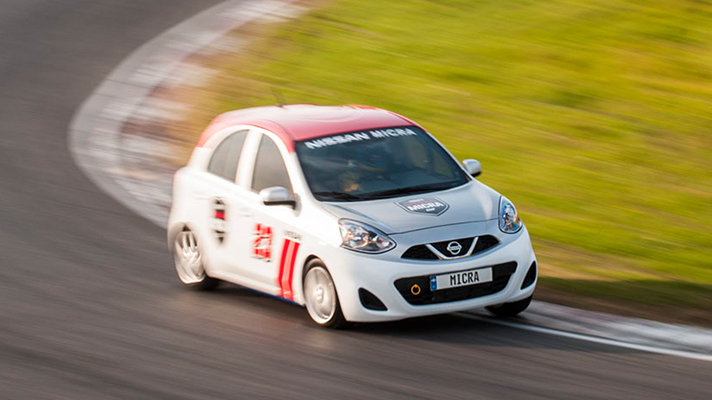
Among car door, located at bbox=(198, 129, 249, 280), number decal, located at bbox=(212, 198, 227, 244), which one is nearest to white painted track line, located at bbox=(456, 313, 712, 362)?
car door, located at bbox=(198, 129, 249, 280)

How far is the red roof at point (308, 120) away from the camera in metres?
9.64

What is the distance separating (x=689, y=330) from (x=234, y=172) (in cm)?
402

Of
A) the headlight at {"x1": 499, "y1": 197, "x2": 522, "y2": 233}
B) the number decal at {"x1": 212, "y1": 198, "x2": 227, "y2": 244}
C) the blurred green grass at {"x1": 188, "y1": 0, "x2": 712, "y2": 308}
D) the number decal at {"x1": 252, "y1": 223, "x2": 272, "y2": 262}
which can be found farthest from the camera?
the blurred green grass at {"x1": 188, "y1": 0, "x2": 712, "y2": 308}

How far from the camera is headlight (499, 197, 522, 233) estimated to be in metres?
8.88

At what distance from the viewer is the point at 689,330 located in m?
8.72

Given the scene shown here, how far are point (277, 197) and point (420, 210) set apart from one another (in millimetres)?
1147

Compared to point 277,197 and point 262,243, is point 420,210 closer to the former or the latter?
point 277,197

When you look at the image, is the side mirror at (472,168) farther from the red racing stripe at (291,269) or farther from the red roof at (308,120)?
the red racing stripe at (291,269)

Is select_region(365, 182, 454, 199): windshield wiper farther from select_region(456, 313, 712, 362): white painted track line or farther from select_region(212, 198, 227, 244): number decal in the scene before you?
select_region(212, 198, 227, 244): number decal

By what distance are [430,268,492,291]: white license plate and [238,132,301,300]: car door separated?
1197 millimetres

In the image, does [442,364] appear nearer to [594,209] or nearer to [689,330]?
[689,330]

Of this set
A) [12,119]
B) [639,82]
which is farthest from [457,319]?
[12,119]

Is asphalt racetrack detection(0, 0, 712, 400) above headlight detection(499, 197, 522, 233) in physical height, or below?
below

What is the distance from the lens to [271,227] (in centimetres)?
924
